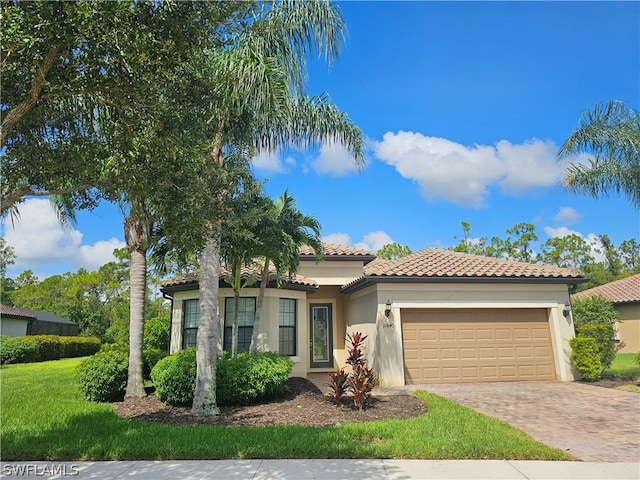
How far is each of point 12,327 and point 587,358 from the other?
35809 millimetres

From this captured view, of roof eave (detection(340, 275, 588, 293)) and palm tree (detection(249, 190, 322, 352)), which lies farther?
roof eave (detection(340, 275, 588, 293))

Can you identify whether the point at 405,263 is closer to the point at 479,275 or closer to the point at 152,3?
the point at 479,275

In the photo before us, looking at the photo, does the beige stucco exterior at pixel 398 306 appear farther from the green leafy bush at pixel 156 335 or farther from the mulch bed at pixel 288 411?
the green leafy bush at pixel 156 335

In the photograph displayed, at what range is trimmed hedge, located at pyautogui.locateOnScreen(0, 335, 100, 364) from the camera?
23.3 m

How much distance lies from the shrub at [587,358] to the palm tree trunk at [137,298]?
13.2m

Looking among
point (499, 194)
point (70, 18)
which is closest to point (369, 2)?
point (70, 18)

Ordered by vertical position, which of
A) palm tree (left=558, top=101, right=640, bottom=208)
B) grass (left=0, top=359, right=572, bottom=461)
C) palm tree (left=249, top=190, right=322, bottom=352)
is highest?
palm tree (left=558, top=101, right=640, bottom=208)

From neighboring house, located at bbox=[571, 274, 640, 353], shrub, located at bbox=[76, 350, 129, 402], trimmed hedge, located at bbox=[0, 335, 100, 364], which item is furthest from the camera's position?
neighboring house, located at bbox=[571, 274, 640, 353]

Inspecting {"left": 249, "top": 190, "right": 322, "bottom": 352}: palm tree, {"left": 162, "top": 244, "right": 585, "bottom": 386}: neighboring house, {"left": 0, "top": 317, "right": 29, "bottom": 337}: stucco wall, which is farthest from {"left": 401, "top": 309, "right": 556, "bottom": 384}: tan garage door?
{"left": 0, "top": 317, "right": 29, "bottom": 337}: stucco wall

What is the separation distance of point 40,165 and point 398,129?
14086mm

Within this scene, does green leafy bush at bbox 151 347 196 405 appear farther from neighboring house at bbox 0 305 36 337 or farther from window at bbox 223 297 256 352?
neighboring house at bbox 0 305 36 337

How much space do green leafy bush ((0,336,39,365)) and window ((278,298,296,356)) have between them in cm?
1819

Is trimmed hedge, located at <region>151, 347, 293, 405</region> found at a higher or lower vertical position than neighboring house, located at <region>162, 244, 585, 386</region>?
lower

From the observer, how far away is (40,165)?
5.59m
